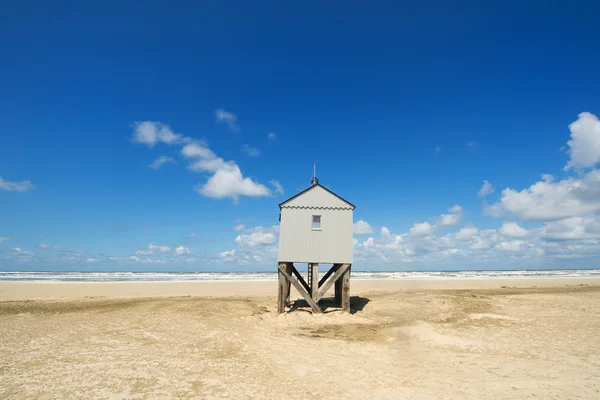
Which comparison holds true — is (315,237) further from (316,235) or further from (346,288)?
(346,288)

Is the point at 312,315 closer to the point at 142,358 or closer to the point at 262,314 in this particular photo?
the point at 262,314

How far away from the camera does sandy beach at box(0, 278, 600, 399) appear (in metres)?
7.26

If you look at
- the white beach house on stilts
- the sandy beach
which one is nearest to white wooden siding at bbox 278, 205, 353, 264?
the white beach house on stilts

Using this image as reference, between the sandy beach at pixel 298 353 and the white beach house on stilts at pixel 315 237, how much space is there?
1.52 metres

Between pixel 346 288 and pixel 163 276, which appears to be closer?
pixel 346 288

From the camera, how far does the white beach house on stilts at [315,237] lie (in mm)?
16078

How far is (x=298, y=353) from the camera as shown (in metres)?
10.1

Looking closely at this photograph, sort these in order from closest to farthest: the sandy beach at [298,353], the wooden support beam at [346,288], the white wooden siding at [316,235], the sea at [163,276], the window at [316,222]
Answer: the sandy beach at [298,353] < the white wooden siding at [316,235] < the wooden support beam at [346,288] < the window at [316,222] < the sea at [163,276]

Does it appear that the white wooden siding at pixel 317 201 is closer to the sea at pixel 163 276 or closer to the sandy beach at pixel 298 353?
the sandy beach at pixel 298 353

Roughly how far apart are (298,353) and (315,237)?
679 cm

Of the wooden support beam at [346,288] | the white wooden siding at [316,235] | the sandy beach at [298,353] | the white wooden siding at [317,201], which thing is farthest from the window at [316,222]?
the sandy beach at [298,353]

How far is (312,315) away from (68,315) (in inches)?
465

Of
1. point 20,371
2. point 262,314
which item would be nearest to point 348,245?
point 262,314

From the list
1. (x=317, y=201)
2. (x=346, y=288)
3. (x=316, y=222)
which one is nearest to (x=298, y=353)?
(x=346, y=288)
